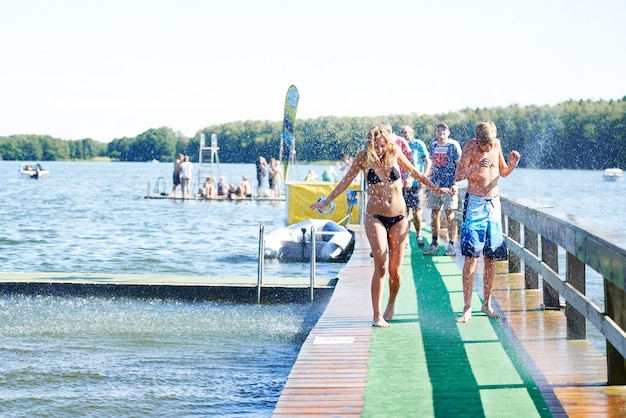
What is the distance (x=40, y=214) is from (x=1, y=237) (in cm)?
1318

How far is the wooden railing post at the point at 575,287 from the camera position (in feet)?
23.1

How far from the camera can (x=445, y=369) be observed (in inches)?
256

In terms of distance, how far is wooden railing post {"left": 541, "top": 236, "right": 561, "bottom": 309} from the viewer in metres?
8.38

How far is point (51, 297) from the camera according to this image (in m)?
12.8

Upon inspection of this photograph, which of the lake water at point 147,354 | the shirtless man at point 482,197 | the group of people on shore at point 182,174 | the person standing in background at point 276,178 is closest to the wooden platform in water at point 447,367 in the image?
the shirtless man at point 482,197

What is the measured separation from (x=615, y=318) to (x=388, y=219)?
2.41 m

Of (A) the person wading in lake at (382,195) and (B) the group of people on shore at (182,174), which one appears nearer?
(A) the person wading in lake at (382,195)

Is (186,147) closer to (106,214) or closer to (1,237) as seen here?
(106,214)

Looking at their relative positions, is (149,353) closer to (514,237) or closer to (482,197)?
(482,197)

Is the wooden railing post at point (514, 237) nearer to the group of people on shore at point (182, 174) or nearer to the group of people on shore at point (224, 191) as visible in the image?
the group of people on shore at point (182, 174)

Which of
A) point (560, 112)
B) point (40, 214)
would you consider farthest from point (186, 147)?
point (40, 214)

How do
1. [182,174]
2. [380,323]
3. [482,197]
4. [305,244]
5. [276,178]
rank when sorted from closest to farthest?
[482,197] → [380,323] → [305,244] → [182,174] → [276,178]

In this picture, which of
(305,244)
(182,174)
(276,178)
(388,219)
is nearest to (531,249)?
(388,219)

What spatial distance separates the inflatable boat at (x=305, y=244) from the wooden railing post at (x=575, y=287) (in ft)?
40.6
